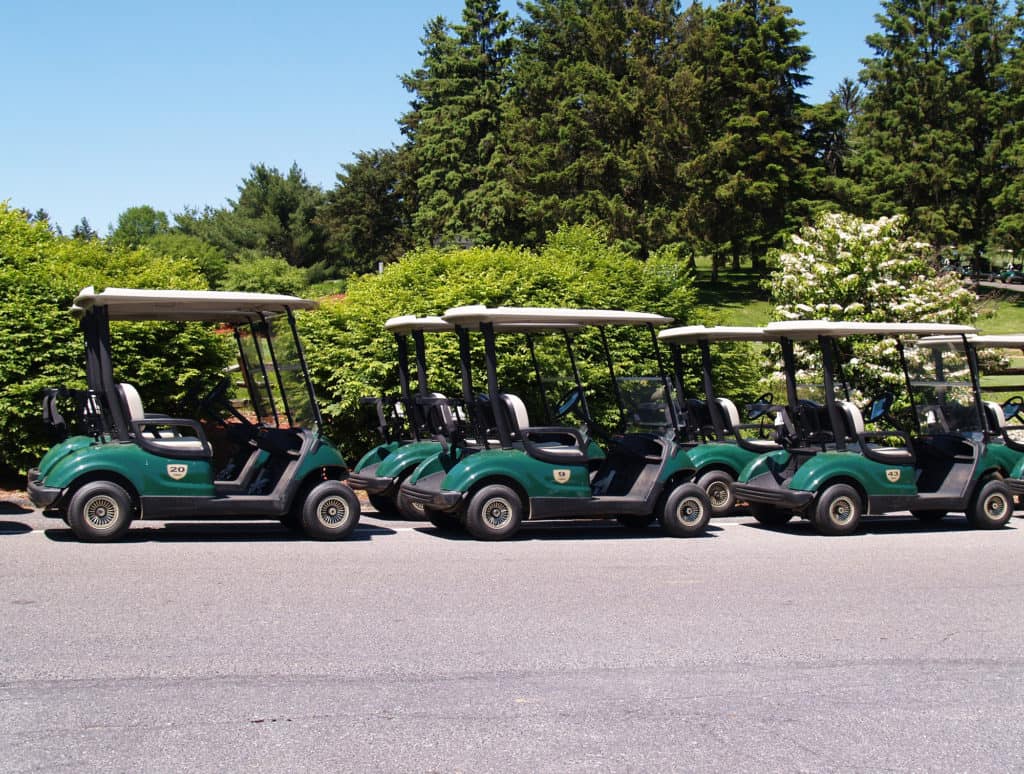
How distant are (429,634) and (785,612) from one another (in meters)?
2.40

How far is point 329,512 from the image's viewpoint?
8.99m

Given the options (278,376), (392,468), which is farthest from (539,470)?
(278,376)

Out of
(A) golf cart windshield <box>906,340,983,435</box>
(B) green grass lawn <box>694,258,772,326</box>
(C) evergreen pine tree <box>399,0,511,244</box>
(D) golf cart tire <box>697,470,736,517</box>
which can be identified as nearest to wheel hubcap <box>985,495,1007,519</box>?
(A) golf cart windshield <box>906,340,983,435</box>

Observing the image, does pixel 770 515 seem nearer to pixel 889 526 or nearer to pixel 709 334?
pixel 889 526

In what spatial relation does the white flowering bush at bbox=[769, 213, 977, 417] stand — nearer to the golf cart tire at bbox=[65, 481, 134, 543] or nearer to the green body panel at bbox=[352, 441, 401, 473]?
the green body panel at bbox=[352, 441, 401, 473]

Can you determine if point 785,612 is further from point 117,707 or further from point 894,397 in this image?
point 894,397

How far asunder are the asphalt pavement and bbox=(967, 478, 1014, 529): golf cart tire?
2141mm

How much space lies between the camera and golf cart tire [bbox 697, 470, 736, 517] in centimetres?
1137

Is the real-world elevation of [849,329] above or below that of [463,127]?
below

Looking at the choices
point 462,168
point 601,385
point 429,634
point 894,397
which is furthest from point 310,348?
point 462,168

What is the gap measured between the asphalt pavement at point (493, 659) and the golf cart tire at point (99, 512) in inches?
6.3

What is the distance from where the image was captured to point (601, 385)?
1330cm

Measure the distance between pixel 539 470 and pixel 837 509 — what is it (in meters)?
3.08

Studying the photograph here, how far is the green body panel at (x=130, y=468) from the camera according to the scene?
809 cm
